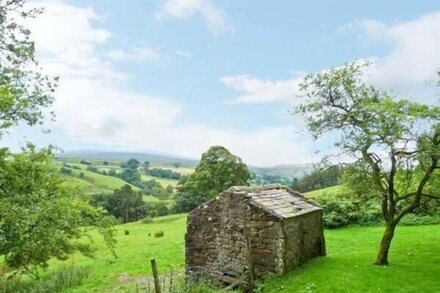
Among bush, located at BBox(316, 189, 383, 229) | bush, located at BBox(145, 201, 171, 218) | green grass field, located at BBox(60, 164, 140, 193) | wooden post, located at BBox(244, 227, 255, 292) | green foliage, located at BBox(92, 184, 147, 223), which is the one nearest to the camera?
wooden post, located at BBox(244, 227, 255, 292)

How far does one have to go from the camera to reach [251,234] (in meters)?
17.6

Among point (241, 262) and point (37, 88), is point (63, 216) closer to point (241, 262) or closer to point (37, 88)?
point (37, 88)

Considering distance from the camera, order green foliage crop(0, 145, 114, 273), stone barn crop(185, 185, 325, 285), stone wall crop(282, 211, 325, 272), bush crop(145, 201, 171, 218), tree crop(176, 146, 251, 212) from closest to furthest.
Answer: green foliage crop(0, 145, 114, 273) → stone barn crop(185, 185, 325, 285) → stone wall crop(282, 211, 325, 272) → tree crop(176, 146, 251, 212) → bush crop(145, 201, 171, 218)

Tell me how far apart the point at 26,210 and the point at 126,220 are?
2427 inches

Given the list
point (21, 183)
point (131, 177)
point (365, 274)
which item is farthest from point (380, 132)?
point (131, 177)

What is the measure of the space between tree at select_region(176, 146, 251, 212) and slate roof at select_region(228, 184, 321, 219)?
103ft

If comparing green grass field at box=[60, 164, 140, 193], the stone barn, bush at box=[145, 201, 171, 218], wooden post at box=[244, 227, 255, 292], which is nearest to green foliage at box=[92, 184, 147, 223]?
bush at box=[145, 201, 171, 218]

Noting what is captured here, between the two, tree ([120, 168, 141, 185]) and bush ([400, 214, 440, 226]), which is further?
tree ([120, 168, 141, 185])

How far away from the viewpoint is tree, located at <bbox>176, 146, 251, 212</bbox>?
53219mm

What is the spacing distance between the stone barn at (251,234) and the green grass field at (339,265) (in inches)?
30.9

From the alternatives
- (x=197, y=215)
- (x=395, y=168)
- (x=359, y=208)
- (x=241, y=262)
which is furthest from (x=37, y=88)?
(x=359, y=208)

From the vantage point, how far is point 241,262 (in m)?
17.8

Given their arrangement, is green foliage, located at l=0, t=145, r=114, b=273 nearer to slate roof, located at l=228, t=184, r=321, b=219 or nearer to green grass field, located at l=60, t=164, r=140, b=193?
slate roof, located at l=228, t=184, r=321, b=219

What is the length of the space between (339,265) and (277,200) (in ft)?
12.1
